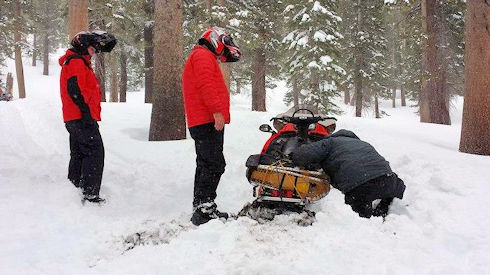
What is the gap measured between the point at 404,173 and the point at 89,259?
4537 mm

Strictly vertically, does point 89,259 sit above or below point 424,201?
below

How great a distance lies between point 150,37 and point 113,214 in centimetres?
1367

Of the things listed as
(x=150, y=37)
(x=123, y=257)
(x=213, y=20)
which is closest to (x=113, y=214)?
(x=123, y=257)

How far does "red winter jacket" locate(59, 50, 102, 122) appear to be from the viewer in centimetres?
477

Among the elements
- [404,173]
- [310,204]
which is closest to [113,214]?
[310,204]

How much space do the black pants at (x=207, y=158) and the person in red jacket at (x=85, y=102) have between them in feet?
4.42

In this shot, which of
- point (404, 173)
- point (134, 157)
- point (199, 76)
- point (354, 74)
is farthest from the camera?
point (354, 74)

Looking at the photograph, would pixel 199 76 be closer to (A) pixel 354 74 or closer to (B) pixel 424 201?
A: (B) pixel 424 201

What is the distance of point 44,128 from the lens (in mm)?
7945

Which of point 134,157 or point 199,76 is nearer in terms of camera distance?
point 199,76

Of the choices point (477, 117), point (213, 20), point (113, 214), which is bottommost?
point (113, 214)

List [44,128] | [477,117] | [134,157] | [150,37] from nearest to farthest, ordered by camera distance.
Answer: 1. [134,157]
2. [477,117]
3. [44,128]
4. [150,37]

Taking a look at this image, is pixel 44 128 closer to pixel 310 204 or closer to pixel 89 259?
pixel 89 259

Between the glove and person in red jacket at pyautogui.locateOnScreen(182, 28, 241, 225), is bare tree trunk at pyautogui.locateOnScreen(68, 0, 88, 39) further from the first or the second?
person in red jacket at pyautogui.locateOnScreen(182, 28, 241, 225)
